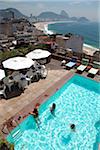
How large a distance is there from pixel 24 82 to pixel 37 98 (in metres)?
2.31

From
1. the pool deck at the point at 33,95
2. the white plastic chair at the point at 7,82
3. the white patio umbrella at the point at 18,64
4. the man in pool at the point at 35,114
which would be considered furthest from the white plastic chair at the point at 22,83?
the man in pool at the point at 35,114

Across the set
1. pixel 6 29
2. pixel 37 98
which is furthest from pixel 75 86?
pixel 6 29

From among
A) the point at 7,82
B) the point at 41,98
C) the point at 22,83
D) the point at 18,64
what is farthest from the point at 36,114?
the point at 18,64

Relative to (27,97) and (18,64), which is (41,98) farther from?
(18,64)

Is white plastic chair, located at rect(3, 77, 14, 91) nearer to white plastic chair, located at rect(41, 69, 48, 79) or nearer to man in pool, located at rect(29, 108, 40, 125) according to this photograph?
man in pool, located at rect(29, 108, 40, 125)

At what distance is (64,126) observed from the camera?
45.4 ft

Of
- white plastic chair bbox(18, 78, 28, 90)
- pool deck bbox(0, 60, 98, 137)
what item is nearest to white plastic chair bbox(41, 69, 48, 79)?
pool deck bbox(0, 60, 98, 137)

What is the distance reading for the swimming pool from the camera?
39.7 ft

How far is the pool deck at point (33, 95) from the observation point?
14.1 meters

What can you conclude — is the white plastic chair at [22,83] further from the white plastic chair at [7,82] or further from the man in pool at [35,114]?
the man in pool at [35,114]

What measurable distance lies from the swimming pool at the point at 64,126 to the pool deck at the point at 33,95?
664mm

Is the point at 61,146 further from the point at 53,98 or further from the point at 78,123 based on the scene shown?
the point at 53,98

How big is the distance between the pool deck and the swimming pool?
2.18ft

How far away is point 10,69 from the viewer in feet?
62.3
